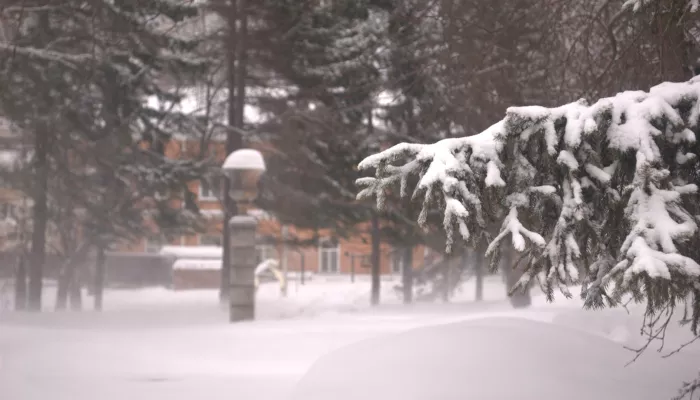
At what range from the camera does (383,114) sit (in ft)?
72.4

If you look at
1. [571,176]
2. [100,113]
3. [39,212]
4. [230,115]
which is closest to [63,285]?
[39,212]

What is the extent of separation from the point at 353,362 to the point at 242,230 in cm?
648

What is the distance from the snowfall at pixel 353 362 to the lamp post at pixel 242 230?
3.50 feet

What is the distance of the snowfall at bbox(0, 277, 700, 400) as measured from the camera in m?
5.62

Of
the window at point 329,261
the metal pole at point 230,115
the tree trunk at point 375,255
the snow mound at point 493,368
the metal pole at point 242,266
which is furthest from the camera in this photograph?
the window at point 329,261

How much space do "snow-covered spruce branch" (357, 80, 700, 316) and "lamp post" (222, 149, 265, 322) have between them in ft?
26.2

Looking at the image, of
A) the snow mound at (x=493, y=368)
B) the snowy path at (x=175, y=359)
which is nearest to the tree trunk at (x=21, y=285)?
the snowy path at (x=175, y=359)

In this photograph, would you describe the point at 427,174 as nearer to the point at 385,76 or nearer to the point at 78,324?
the point at 78,324

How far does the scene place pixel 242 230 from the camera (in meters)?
12.6

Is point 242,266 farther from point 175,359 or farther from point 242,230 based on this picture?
point 175,359

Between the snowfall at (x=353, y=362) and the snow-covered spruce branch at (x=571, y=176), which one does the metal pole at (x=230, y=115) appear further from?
the snow-covered spruce branch at (x=571, y=176)

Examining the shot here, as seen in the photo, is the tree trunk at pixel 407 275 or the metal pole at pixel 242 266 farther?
the tree trunk at pixel 407 275

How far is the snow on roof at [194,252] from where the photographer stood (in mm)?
35000

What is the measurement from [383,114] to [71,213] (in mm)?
9144
